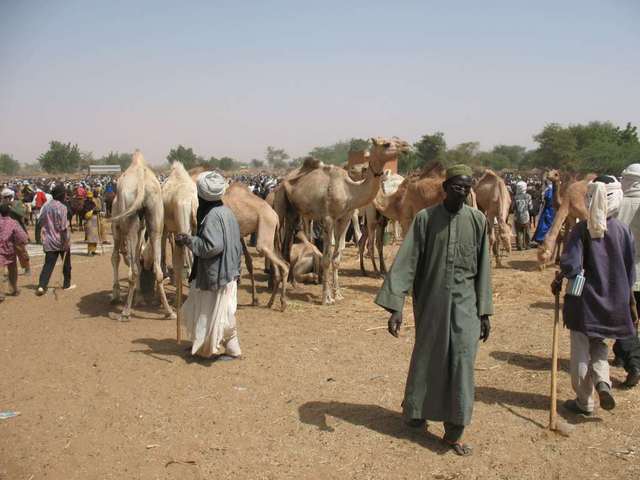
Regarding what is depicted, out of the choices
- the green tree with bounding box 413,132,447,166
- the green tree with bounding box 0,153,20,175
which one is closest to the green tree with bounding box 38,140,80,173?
the green tree with bounding box 0,153,20,175

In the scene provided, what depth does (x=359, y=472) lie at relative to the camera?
150 inches

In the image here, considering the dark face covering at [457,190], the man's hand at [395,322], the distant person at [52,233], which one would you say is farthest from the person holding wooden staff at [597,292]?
the distant person at [52,233]

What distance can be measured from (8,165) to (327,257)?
119075 millimetres

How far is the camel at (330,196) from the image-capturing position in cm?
877

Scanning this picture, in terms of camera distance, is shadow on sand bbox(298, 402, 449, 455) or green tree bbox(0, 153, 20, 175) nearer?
shadow on sand bbox(298, 402, 449, 455)

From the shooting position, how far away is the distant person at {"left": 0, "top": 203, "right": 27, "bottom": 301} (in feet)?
29.2

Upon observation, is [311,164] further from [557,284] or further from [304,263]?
[557,284]

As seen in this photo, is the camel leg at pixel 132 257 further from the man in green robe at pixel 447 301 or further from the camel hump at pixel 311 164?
the man in green robe at pixel 447 301

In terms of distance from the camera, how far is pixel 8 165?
363 ft

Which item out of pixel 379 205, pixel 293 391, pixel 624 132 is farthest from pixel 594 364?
pixel 624 132

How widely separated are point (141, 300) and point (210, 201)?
3.49 m

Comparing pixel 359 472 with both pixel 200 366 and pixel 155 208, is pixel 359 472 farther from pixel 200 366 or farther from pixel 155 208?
pixel 155 208

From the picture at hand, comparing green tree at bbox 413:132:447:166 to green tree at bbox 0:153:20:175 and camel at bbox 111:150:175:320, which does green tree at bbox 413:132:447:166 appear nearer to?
camel at bbox 111:150:175:320

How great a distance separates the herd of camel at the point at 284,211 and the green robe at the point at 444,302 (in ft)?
7.19
